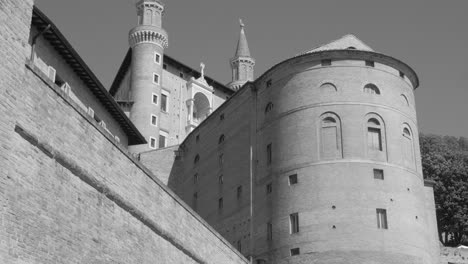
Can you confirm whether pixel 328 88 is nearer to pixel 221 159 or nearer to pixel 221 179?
pixel 221 159

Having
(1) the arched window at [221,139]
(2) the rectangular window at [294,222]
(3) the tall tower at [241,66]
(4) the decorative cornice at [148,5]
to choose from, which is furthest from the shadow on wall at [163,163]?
(3) the tall tower at [241,66]

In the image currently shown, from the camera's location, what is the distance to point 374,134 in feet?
111

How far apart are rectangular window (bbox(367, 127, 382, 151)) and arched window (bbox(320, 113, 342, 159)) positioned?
147 cm

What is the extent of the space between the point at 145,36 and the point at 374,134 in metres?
36.3

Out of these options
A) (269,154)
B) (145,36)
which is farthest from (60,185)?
(145,36)

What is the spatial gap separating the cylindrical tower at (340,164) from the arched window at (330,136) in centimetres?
5

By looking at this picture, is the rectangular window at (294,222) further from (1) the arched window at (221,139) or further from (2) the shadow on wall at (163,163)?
(2) the shadow on wall at (163,163)

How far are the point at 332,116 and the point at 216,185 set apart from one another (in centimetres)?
932

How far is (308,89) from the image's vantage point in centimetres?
3481

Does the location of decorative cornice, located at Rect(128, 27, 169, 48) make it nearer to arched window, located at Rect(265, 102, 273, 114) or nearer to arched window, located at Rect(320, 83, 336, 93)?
arched window, located at Rect(265, 102, 273, 114)

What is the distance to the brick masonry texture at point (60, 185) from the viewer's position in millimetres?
11547

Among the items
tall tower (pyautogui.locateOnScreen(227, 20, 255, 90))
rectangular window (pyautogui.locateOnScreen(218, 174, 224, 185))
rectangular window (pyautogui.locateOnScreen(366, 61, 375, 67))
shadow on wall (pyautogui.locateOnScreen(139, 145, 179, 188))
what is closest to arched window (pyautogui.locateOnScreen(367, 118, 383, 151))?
rectangular window (pyautogui.locateOnScreen(366, 61, 375, 67))

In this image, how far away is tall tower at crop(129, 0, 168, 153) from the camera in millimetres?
63406

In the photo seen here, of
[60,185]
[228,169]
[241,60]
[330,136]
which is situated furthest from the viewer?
[241,60]
